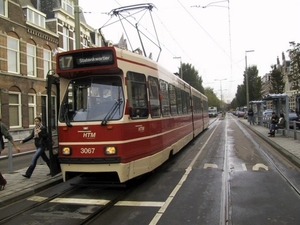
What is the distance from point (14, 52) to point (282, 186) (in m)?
20.4

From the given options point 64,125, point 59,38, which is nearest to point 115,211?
point 64,125

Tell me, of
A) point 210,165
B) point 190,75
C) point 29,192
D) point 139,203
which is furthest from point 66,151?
point 190,75

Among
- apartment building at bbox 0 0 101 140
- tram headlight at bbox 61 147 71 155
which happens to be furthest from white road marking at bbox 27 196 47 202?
apartment building at bbox 0 0 101 140

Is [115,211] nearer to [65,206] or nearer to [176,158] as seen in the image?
[65,206]

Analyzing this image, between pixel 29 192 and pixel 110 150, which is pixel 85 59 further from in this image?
pixel 29 192

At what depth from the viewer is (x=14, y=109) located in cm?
2125

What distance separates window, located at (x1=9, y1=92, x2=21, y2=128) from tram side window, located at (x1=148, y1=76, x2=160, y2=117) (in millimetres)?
16279

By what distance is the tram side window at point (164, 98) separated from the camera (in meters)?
8.20

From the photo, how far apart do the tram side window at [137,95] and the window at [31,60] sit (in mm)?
18578

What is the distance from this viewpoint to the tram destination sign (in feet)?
20.2

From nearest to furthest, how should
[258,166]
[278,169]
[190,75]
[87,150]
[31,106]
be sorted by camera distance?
1. [87,150]
2. [278,169]
3. [258,166]
4. [31,106]
5. [190,75]

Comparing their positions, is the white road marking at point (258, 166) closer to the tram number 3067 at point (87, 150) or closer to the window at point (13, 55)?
the tram number 3067 at point (87, 150)

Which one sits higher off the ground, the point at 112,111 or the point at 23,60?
the point at 23,60

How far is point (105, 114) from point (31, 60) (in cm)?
1956
